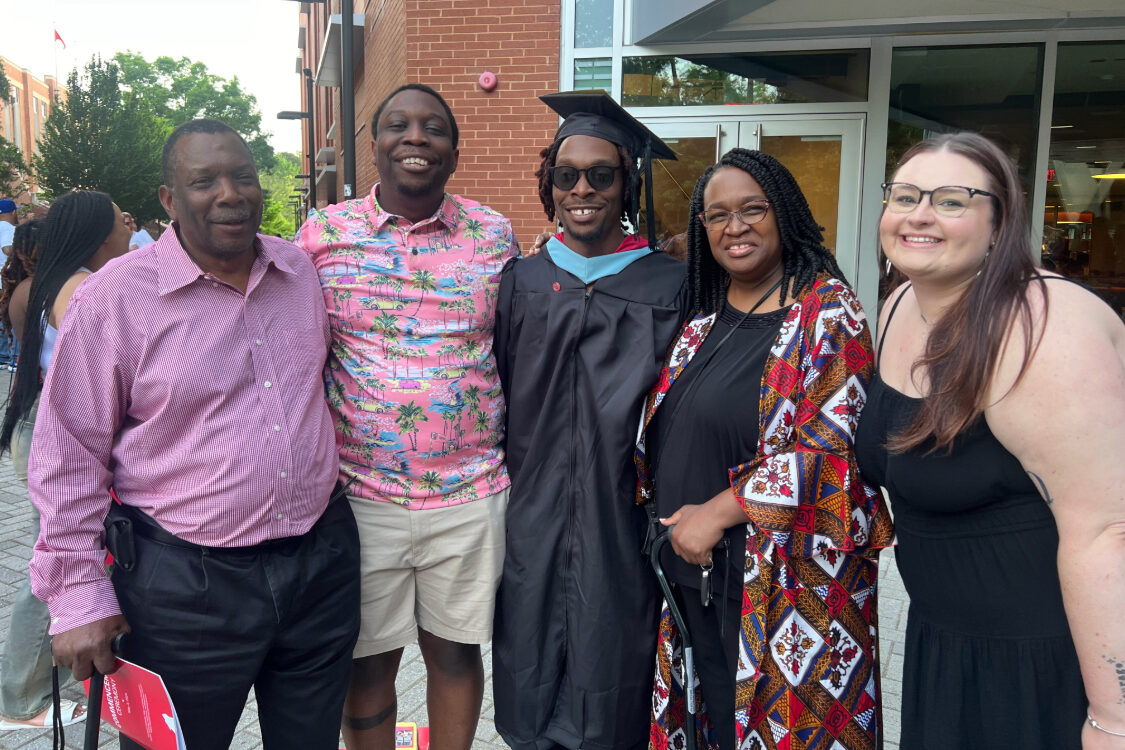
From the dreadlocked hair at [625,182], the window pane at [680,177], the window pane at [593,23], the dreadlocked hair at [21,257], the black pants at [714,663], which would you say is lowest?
the black pants at [714,663]

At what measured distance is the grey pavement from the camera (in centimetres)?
326

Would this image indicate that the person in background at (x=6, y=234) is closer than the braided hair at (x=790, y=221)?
No

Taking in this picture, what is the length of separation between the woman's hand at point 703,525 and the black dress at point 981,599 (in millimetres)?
439

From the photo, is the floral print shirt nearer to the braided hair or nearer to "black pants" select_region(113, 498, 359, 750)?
"black pants" select_region(113, 498, 359, 750)

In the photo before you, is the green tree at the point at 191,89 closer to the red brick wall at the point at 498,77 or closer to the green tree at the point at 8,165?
the green tree at the point at 8,165

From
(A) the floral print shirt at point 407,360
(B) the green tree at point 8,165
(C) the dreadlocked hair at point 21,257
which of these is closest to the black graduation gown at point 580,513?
(A) the floral print shirt at point 407,360

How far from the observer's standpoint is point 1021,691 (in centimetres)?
167

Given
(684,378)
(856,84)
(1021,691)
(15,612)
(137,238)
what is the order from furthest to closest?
(137,238) < (856,84) < (15,612) < (684,378) < (1021,691)

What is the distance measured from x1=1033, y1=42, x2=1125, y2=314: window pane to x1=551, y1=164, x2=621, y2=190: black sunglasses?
5745 mm

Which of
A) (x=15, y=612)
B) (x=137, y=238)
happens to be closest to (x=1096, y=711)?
(x=15, y=612)

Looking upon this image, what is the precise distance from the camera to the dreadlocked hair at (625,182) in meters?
2.79

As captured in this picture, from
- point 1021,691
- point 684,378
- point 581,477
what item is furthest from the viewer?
point 581,477

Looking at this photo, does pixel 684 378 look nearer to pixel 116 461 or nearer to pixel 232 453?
pixel 232 453

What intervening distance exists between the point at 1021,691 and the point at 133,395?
2.11 meters
